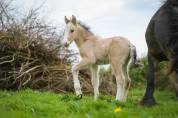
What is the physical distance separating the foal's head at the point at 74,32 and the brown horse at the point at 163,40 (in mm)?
2788

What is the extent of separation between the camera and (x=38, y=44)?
16172 mm

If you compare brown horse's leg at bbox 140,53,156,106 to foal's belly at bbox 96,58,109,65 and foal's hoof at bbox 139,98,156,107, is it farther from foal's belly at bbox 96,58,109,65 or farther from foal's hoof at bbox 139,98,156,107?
foal's belly at bbox 96,58,109,65

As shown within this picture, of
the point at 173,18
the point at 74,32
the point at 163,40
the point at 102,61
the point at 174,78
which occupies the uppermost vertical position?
the point at 173,18

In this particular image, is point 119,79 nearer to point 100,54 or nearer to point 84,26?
point 100,54

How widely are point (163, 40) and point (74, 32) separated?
12.7 feet

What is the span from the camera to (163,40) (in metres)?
8.86

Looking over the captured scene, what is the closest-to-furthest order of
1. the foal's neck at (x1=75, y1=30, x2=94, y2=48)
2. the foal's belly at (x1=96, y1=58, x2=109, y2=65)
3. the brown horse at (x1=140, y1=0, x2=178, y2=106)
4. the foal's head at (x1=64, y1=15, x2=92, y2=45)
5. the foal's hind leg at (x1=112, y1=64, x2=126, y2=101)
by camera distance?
the brown horse at (x1=140, y1=0, x2=178, y2=106) → the foal's hind leg at (x1=112, y1=64, x2=126, y2=101) → the foal's belly at (x1=96, y1=58, x2=109, y2=65) → the foal's head at (x1=64, y1=15, x2=92, y2=45) → the foal's neck at (x1=75, y1=30, x2=94, y2=48)

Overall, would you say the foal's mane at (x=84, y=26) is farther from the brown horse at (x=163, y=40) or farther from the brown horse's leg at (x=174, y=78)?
the brown horse's leg at (x=174, y=78)

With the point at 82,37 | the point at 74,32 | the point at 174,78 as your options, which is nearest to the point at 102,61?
the point at 82,37

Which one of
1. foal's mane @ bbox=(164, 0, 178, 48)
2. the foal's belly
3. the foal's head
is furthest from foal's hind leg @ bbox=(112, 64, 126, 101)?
foal's mane @ bbox=(164, 0, 178, 48)

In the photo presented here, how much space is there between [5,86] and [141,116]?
327 inches

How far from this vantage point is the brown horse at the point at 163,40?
27.3 ft

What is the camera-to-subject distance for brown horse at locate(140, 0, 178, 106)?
8336mm

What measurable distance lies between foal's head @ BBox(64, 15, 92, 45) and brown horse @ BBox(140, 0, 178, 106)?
2.79 m
